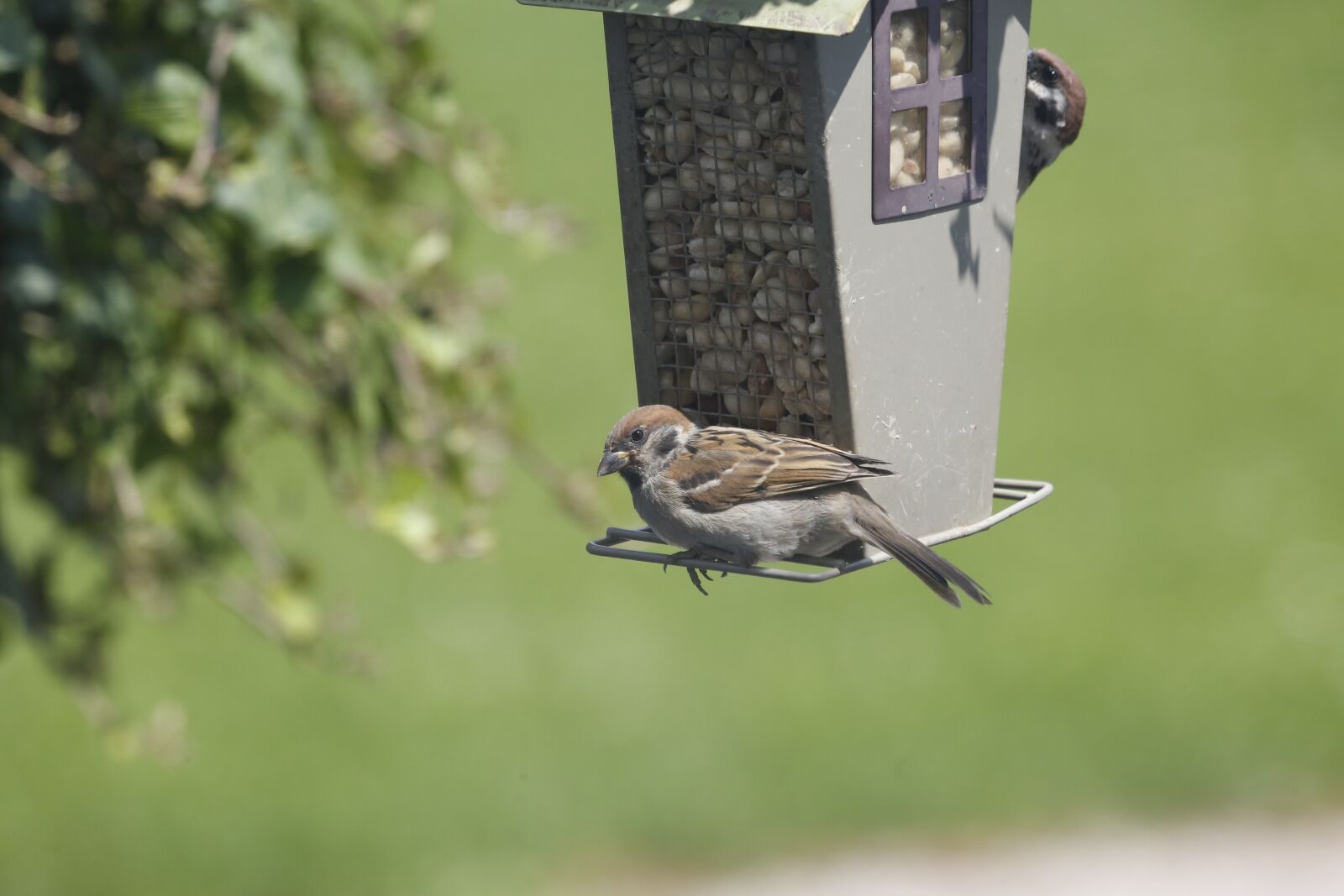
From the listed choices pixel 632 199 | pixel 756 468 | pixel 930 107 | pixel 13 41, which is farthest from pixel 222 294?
pixel 930 107

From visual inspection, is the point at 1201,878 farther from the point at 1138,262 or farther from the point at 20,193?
the point at 20,193

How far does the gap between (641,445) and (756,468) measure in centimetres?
20

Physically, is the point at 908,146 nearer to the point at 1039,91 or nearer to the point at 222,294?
the point at 1039,91

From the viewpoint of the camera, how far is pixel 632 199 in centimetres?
324

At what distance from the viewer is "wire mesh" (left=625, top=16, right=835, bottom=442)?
119 inches

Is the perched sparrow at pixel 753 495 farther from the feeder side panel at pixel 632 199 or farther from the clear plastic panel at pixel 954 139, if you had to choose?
the clear plastic panel at pixel 954 139

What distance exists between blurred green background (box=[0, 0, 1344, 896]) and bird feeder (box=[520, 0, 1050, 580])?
279cm

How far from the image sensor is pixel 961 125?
123 inches

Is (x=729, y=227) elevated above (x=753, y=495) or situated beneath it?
elevated above

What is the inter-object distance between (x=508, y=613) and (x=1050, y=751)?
6.81ft

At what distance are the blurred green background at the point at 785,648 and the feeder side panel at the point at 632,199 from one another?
107 inches

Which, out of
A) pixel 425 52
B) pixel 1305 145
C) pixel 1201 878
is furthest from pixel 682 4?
pixel 1305 145

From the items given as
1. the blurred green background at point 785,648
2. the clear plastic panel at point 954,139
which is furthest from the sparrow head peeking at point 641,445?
the blurred green background at point 785,648

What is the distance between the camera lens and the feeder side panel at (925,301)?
294 centimetres
